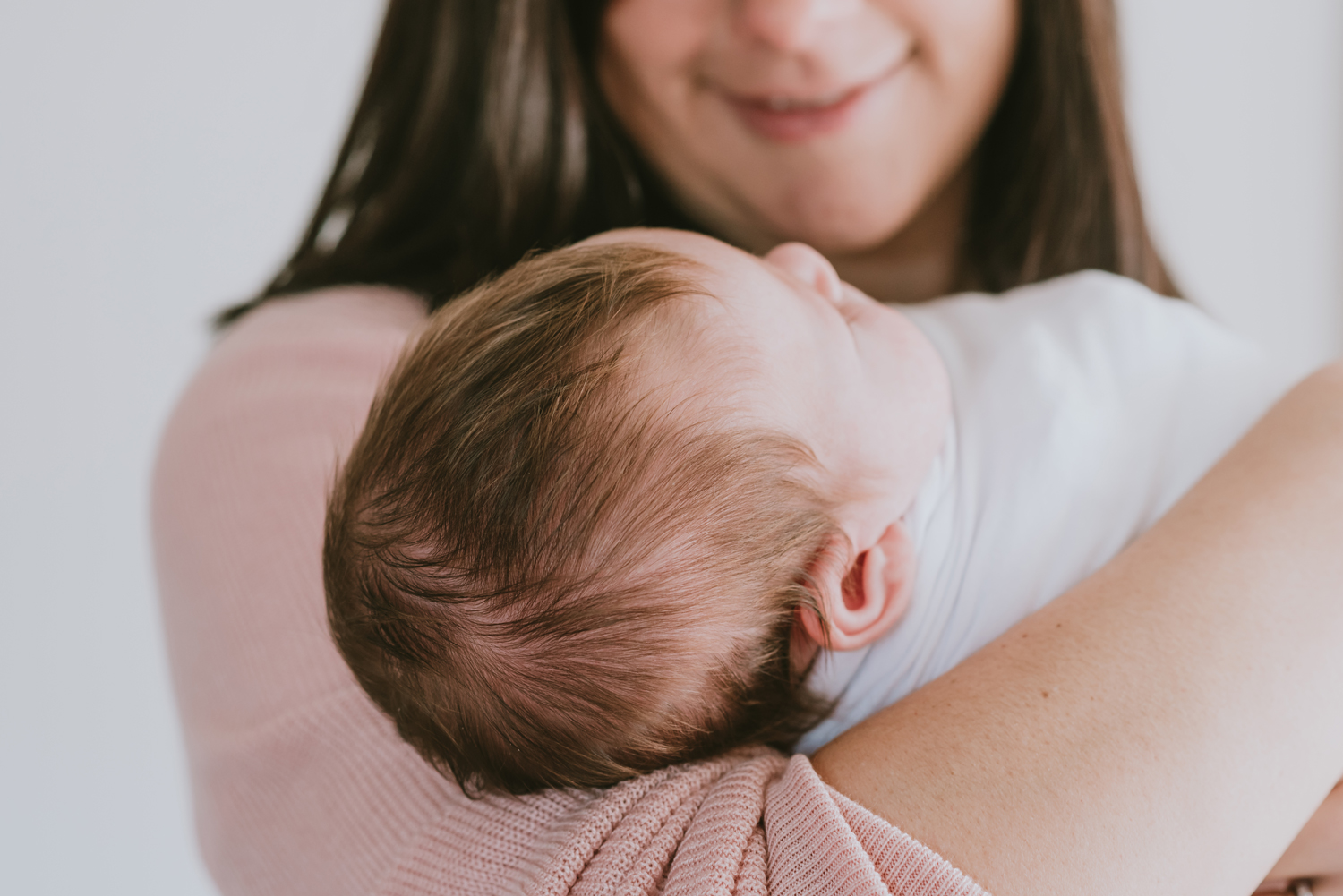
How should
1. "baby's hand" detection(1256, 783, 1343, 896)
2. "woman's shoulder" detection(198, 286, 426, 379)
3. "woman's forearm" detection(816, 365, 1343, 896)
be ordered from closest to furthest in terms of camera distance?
"woman's forearm" detection(816, 365, 1343, 896), "baby's hand" detection(1256, 783, 1343, 896), "woman's shoulder" detection(198, 286, 426, 379)

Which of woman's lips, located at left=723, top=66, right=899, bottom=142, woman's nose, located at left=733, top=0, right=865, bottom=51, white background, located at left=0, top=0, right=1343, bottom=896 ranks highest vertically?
woman's nose, located at left=733, top=0, right=865, bottom=51

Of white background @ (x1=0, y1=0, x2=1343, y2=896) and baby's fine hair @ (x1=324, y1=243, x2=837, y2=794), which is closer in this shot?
baby's fine hair @ (x1=324, y1=243, x2=837, y2=794)

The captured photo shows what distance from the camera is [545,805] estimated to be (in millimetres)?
544

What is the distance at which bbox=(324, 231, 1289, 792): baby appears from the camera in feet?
1.77

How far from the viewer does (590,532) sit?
535 mm

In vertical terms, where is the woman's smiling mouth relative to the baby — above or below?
above

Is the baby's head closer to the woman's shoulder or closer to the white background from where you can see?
the woman's shoulder

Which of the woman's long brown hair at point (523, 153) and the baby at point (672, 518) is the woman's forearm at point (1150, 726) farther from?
the woman's long brown hair at point (523, 153)

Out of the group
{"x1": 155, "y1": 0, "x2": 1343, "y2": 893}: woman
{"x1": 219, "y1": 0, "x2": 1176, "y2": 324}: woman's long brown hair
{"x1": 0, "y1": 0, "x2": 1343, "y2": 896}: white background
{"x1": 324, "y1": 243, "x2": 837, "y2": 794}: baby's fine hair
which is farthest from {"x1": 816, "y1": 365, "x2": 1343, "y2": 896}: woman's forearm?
{"x1": 0, "y1": 0, "x2": 1343, "y2": 896}: white background

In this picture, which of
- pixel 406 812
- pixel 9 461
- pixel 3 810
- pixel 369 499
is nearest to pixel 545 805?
pixel 406 812

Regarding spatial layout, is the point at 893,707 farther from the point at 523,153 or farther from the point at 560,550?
the point at 523,153

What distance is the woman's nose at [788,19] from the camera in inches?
33.5

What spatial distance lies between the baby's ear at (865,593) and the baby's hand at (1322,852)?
25cm

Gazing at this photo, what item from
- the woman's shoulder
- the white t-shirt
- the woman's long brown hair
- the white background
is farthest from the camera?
the white background
